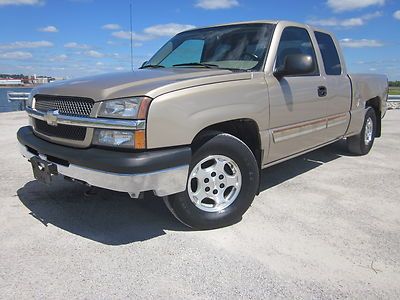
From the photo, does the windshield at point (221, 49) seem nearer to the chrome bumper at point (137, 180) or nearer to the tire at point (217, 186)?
the tire at point (217, 186)

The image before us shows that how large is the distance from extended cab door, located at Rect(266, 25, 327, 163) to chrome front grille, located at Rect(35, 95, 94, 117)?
1.74 m

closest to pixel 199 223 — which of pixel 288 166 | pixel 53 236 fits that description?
pixel 53 236

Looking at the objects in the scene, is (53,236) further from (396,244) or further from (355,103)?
(355,103)

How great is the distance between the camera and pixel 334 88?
491 cm

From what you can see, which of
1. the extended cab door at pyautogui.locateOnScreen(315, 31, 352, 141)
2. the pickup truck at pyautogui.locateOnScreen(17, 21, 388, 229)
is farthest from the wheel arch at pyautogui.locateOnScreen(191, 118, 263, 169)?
the extended cab door at pyautogui.locateOnScreen(315, 31, 352, 141)

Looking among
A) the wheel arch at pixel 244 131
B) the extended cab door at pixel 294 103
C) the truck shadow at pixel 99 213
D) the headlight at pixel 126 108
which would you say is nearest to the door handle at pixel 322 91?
the extended cab door at pixel 294 103

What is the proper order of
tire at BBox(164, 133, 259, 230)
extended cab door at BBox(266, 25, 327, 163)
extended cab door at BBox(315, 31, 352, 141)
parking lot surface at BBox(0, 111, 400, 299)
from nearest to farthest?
parking lot surface at BBox(0, 111, 400, 299)
tire at BBox(164, 133, 259, 230)
extended cab door at BBox(266, 25, 327, 163)
extended cab door at BBox(315, 31, 352, 141)

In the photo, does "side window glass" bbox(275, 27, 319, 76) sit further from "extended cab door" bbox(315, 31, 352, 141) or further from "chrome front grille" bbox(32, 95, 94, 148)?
"chrome front grille" bbox(32, 95, 94, 148)

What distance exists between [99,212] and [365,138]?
467 centimetres

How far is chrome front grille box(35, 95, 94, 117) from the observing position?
2.97m

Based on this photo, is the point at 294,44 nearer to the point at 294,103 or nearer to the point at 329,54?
the point at 294,103

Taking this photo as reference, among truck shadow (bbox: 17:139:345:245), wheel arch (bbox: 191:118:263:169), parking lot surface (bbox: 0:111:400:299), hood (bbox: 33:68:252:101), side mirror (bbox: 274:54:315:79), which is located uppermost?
side mirror (bbox: 274:54:315:79)

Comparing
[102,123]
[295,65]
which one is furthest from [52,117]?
[295,65]

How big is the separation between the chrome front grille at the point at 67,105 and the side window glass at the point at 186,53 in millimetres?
1552
